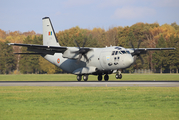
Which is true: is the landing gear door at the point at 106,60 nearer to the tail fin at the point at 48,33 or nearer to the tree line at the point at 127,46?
the tail fin at the point at 48,33

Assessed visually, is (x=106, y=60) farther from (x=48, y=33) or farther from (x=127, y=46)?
(x=127, y=46)

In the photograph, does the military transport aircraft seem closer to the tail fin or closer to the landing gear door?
the landing gear door

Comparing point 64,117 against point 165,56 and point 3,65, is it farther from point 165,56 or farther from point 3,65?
point 3,65

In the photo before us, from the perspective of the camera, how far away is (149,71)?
11019 centimetres

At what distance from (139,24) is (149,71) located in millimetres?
38357

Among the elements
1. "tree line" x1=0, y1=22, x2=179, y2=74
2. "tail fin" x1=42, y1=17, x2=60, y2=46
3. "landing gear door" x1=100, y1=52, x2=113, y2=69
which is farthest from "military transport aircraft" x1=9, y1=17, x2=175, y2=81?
"tree line" x1=0, y1=22, x2=179, y2=74

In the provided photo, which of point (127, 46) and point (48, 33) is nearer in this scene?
point (48, 33)

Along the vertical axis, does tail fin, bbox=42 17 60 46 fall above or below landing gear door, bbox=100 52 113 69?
above

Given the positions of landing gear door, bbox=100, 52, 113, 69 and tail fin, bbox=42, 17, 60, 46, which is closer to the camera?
landing gear door, bbox=100, 52, 113, 69

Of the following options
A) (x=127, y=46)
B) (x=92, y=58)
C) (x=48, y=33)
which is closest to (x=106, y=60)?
(x=92, y=58)

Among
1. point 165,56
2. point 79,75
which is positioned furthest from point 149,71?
point 79,75

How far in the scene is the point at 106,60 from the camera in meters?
40.1

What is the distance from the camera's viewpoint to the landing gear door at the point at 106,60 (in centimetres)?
3991

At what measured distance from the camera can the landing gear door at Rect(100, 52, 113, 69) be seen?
131 feet
